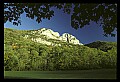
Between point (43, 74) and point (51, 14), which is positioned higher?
point (51, 14)

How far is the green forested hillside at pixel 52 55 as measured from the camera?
686 centimetres

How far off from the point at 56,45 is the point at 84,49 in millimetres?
578

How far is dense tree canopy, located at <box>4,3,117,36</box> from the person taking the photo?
6.75m

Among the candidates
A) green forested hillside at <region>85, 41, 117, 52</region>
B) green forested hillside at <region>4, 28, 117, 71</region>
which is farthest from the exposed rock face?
green forested hillside at <region>85, 41, 117, 52</region>

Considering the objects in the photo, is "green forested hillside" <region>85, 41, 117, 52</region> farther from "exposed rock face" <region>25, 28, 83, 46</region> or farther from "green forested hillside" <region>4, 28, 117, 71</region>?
"exposed rock face" <region>25, 28, 83, 46</region>

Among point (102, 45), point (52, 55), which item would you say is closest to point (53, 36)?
point (52, 55)

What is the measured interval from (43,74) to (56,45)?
0.66m

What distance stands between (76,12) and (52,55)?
3.27 feet

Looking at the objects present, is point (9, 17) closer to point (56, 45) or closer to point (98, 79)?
point (56, 45)

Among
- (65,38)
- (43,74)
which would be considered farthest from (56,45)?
(43,74)

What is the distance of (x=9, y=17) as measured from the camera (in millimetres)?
6898

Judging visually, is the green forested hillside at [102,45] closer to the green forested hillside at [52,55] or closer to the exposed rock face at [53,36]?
the green forested hillside at [52,55]

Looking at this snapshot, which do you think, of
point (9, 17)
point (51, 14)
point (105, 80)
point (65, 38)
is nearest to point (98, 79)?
point (105, 80)

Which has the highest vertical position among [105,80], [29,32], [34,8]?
[34,8]
